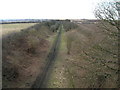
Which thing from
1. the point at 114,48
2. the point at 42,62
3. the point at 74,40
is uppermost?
the point at 114,48

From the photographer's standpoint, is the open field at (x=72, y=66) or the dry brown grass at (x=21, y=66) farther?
the dry brown grass at (x=21, y=66)

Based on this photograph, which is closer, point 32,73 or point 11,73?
point 11,73

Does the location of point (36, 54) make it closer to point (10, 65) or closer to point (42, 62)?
point (42, 62)

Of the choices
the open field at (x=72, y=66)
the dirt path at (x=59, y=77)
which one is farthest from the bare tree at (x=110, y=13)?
the dirt path at (x=59, y=77)

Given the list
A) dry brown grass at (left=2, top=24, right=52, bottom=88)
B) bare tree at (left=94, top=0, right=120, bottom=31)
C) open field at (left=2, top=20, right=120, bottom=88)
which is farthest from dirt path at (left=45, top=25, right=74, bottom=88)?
bare tree at (left=94, top=0, right=120, bottom=31)

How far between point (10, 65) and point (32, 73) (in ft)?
9.19

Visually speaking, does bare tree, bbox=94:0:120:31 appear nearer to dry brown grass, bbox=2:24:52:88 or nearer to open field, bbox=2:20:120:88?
open field, bbox=2:20:120:88

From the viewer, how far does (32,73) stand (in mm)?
23547

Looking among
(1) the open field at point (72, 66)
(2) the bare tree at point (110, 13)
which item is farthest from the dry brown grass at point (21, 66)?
(2) the bare tree at point (110, 13)

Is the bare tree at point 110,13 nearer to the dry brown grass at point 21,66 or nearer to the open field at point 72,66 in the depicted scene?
the open field at point 72,66

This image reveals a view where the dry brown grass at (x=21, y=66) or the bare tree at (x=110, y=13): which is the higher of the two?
the bare tree at (x=110, y=13)

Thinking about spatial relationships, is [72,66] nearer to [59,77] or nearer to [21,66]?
[59,77]

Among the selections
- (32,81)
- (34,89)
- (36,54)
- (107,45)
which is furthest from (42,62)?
(107,45)

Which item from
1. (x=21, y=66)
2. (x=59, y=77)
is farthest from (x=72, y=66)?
(x=21, y=66)
